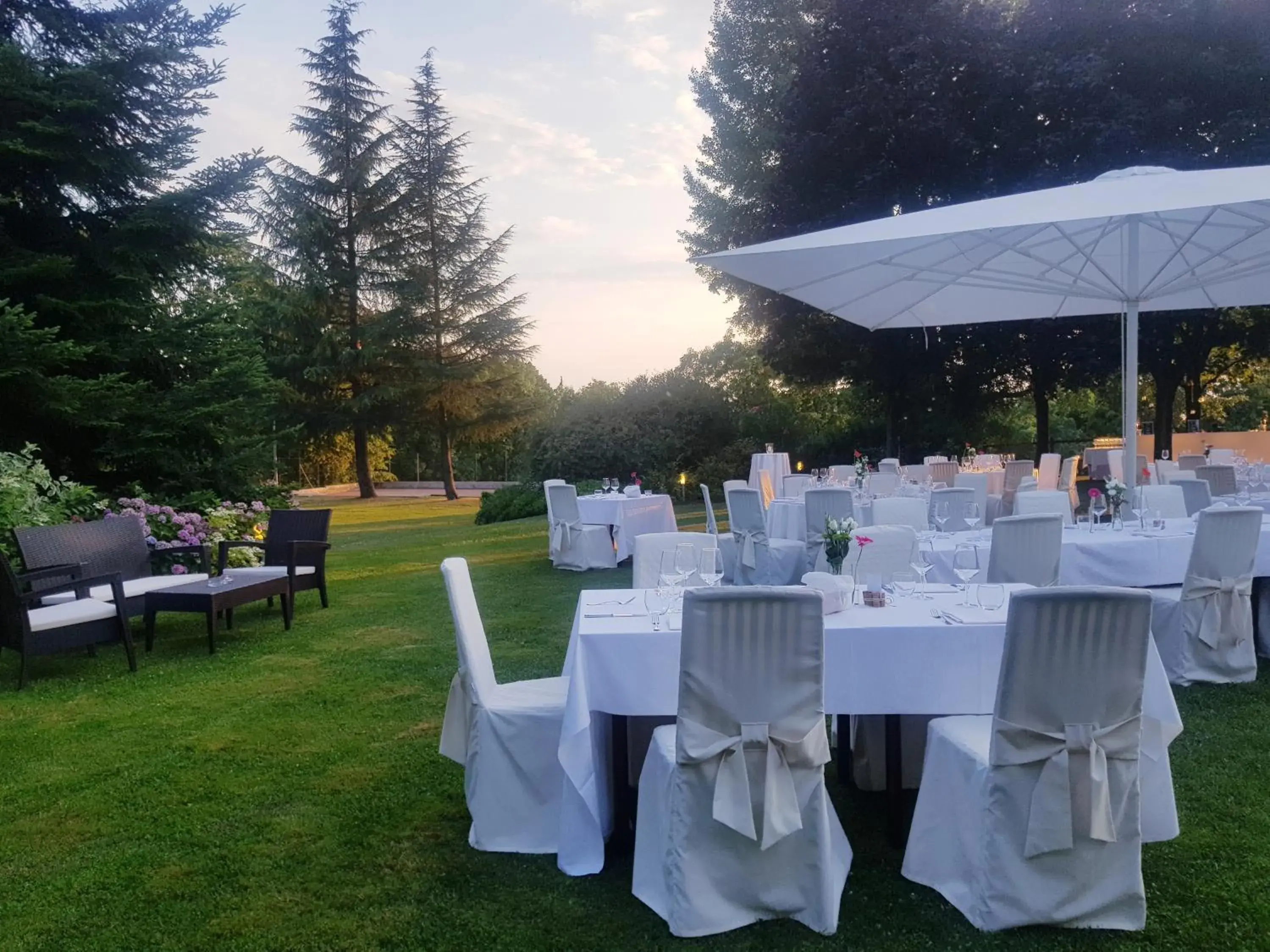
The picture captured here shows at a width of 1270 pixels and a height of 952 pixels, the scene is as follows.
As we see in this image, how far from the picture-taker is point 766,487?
38.0 feet

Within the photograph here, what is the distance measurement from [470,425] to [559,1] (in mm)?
21505

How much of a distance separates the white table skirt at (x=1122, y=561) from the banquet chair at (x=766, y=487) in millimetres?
4548

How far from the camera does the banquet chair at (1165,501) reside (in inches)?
297

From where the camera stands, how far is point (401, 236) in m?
31.2

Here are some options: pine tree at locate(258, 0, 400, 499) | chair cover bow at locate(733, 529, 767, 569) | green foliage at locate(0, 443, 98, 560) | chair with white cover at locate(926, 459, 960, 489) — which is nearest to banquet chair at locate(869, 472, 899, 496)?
chair with white cover at locate(926, 459, 960, 489)

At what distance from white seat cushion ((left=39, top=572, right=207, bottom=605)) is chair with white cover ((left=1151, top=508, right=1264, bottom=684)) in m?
6.83

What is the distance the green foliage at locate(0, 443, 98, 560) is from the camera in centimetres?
841

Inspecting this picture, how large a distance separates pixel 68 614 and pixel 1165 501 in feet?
26.4

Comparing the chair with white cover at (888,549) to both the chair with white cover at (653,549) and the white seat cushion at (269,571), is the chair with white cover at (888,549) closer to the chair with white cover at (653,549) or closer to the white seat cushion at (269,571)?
the chair with white cover at (653,549)

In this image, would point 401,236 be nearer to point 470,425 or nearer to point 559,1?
point 470,425

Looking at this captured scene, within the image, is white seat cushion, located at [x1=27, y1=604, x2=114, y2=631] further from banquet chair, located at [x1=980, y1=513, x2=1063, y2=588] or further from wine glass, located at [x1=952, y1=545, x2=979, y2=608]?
banquet chair, located at [x1=980, y1=513, x2=1063, y2=588]

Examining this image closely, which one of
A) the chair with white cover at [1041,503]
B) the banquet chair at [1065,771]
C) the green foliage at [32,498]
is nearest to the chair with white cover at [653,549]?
the banquet chair at [1065,771]

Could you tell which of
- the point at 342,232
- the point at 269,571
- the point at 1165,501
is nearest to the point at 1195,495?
the point at 1165,501

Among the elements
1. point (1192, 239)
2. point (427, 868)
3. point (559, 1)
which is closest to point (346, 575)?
point (559, 1)
